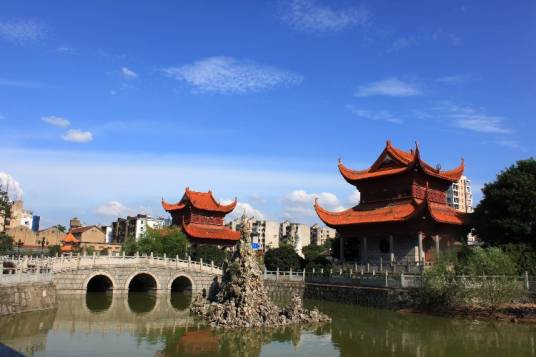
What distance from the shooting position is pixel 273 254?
41.0m

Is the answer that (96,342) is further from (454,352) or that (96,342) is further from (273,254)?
(273,254)

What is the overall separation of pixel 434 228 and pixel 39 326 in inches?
969

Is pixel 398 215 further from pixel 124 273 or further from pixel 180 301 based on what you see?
pixel 124 273

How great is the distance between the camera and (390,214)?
1371 inches

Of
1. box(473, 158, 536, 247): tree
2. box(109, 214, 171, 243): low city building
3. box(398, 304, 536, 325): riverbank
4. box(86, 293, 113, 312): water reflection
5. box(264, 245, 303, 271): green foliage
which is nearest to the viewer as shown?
box(398, 304, 536, 325): riverbank

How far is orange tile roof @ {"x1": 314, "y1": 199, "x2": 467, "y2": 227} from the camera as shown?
33312 mm

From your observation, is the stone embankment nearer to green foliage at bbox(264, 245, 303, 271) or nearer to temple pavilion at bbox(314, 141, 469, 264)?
green foliage at bbox(264, 245, 303, 271)

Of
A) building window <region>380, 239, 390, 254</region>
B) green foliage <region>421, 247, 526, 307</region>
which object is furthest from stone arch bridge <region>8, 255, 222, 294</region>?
green foliage <region>421, 247, 526, 307</region>

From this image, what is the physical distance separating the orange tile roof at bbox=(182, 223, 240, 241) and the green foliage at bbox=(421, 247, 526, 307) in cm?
2675

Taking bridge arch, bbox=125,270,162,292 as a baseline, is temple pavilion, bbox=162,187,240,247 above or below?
above

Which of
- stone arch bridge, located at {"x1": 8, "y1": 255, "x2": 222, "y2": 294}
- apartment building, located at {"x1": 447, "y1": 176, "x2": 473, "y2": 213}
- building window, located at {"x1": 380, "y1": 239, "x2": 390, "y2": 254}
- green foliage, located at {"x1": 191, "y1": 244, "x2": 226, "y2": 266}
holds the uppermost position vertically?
apartment building, located at {"x1": 447, "y1": 176, "x2": 473, "y2": 213}

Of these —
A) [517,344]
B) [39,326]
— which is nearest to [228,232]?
[39,326]

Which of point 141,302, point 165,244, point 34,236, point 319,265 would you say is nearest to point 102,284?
point 165,244

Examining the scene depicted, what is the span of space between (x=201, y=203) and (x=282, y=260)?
15.4 m
